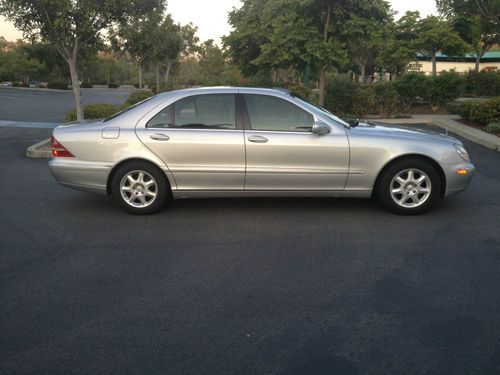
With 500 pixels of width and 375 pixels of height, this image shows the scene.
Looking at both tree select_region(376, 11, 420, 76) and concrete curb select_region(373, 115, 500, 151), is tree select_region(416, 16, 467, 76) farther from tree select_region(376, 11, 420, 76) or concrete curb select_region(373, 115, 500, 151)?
concrete curb select_region(373, 115, 500, 151)

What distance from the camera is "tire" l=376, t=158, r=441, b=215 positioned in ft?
20.3

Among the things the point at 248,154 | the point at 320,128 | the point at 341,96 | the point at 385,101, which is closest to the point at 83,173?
the point at 248,154

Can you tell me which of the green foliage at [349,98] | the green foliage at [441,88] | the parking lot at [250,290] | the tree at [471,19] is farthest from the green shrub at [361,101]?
the parking lot at [250,290]

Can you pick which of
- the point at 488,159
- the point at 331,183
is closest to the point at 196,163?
the point at 331,183

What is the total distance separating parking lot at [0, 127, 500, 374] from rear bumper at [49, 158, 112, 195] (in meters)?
0.36

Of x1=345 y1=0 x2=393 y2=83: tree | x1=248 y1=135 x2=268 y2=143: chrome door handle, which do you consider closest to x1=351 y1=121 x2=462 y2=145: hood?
x1=248 y1=135 x2=268 y2=143: chrome door handle

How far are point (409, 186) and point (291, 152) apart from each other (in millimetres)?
1479

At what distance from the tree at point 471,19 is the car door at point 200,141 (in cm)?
1347

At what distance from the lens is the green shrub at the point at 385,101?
18281mm

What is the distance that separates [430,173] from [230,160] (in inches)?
94.3

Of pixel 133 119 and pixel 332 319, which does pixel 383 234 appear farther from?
pixel 133 119

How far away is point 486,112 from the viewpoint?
14.5 m

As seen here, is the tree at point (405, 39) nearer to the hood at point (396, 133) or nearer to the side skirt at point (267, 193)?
the hood at point (396, 133)

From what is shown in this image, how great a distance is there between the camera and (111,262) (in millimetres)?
4719
